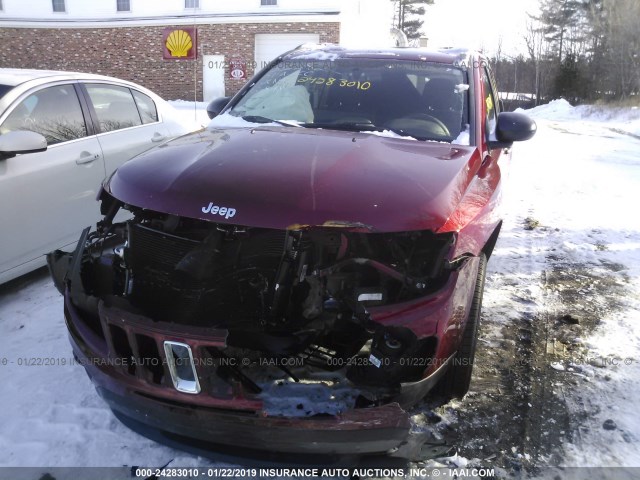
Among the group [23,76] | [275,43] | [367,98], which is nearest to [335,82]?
[367,98]

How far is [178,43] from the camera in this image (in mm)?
21531

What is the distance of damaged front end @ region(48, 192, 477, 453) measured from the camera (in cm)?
195

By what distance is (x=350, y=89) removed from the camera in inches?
142

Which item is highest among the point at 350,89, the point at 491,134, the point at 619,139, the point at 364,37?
the point at 364,37

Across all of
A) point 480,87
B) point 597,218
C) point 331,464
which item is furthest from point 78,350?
point 597,218

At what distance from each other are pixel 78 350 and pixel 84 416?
545 mm

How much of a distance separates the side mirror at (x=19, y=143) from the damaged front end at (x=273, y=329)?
141cm

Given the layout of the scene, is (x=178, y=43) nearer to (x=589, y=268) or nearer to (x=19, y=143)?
(x=19, y=143)

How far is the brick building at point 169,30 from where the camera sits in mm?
21797

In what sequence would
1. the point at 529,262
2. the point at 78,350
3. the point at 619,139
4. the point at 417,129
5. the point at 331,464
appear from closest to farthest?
1. the point at 331,464
2. the point at 78,350
3. the point at 417,129
4. the point at 529,262
5. the point at 619,139

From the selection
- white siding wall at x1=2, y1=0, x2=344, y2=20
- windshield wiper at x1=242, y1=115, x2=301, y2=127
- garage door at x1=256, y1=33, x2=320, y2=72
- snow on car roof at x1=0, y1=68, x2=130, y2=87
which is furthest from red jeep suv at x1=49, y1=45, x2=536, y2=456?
white siding wall at x1=2, y1=0, x2=344, y2=20

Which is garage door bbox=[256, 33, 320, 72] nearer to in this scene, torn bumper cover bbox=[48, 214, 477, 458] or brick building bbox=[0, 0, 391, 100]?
brick building bbox=[0, 0, 391, 100]

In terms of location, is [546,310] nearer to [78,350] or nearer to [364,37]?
[78,350]

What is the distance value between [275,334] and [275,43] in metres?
22.4
